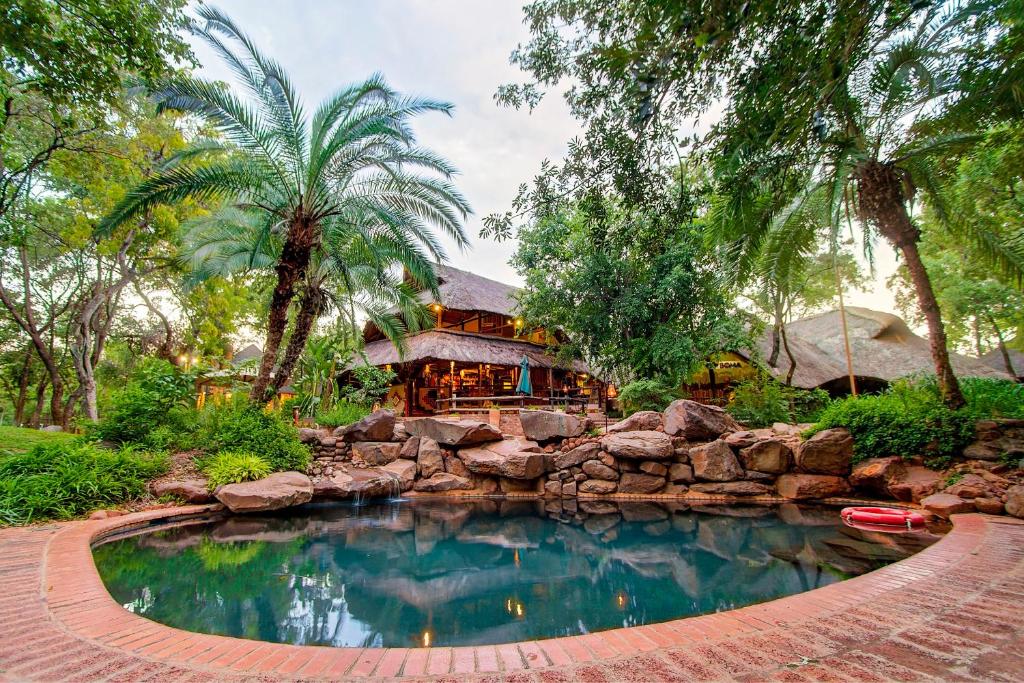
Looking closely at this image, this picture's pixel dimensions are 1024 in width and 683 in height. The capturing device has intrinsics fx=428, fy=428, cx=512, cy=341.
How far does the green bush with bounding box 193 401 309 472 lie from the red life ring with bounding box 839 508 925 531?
968 centimetres

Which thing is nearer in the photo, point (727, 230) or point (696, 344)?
point (727, 230)

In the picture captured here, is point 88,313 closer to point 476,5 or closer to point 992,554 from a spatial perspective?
point 476,5

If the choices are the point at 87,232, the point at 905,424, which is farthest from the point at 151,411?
the point at 905,424

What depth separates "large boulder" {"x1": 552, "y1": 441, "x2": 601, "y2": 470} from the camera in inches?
373

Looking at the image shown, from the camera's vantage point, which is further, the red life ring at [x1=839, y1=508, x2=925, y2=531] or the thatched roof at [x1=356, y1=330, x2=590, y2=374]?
the thatched roof at [x1=356, y1=330, x2=590, y2=374]

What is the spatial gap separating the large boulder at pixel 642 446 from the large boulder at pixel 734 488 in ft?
2.80

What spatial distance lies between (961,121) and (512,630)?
366 inches

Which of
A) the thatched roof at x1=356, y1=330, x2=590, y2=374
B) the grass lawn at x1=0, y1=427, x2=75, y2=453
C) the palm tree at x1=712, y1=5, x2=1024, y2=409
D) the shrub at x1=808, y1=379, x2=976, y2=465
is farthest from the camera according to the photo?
the thatched roof at x1=356, y1=330, x2=590, y2=374

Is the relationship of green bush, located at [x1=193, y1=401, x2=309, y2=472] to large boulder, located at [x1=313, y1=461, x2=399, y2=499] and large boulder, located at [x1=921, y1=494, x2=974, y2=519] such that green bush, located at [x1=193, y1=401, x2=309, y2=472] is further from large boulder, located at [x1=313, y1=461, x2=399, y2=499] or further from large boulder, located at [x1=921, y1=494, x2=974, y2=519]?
large boulder, located at [x1=921, y1=494, x2=974, y2=519]

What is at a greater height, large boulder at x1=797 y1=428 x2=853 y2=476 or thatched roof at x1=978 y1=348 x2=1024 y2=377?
thatched roof at x1=978 y1=348 x2=1024 y2=377

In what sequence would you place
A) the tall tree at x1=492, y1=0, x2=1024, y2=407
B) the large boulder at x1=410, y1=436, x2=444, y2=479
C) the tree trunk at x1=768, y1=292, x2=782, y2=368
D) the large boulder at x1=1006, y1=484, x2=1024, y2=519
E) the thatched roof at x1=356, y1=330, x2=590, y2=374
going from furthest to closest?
the thatched roof at x1=356, y1=330, x2=590, y2=374
the tree trunk at x1=768, y1=292, x2=782, y2=368
the large boulder at x1=410, y1=436, x2=444, y2=479
the large boulder at x1=1006, y1=484, x2=1024, y2=519
the tall tree at x1=492, y1=0, x2=1024, y2=407

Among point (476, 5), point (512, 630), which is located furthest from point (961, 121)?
point (512, 630)

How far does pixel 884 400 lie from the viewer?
804cm

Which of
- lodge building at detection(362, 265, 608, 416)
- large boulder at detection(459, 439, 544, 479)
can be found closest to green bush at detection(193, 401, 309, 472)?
large boulder at detection(459, 439, 544, 479)
